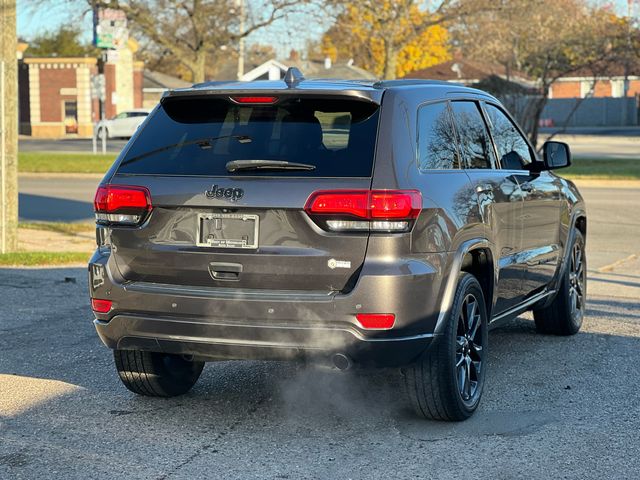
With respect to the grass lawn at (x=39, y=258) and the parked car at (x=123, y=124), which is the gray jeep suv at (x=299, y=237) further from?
the parked car at (x=123, y=124)

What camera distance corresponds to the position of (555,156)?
7.71 metres

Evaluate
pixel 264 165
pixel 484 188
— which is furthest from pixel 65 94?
pixel 264 165

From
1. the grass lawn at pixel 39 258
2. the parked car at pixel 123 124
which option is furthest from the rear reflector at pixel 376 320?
the parked car at pixel 123 124

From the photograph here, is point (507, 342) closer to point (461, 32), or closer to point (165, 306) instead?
point (165, 306)

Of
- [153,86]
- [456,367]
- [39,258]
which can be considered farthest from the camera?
[153,86]

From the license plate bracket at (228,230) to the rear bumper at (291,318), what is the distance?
232 mm

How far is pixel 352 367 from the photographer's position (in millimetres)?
5379

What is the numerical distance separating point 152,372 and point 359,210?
172 centimetres

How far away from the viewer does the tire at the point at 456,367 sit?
18.5 ft

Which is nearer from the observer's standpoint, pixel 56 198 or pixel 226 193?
pixel 226 193

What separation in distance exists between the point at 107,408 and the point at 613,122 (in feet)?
253

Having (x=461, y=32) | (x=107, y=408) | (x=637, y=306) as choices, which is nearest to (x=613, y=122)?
(x=461, y=32)

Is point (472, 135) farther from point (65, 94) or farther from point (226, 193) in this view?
point (65, 94)

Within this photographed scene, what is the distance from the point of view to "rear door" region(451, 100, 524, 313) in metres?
6.45
